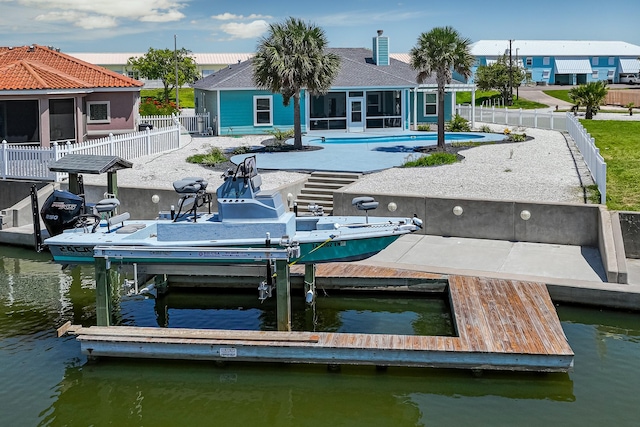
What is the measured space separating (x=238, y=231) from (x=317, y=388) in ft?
9.77

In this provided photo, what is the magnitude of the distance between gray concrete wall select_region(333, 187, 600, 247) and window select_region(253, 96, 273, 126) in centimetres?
1961

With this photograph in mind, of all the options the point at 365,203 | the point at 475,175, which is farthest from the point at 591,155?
the point at 365,203

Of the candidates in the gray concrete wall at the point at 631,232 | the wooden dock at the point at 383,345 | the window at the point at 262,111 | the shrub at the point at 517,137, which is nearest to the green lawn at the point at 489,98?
the window at the point at 262,111

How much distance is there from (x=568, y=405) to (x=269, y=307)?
5762 mm

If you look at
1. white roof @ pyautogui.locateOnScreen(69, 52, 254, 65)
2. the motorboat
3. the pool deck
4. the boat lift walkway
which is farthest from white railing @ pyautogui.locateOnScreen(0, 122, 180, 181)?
white roof @ pyautogui.locateOnScreen(69, 52, 254, 65)

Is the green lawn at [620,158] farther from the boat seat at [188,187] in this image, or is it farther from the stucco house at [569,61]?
the stucco house at [569,61]

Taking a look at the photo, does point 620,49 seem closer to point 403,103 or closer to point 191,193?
point 403,103

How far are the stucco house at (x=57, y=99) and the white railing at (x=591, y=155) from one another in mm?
16665

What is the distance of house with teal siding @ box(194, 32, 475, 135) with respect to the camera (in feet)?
118

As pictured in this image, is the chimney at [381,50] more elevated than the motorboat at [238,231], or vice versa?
the chimney at [381,50]

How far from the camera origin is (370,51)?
41.8 metres

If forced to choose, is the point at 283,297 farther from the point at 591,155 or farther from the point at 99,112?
the point at 99,112

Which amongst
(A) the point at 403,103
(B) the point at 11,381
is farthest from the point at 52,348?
(A) the point at 403,103

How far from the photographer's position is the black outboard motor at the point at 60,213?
13.1m
